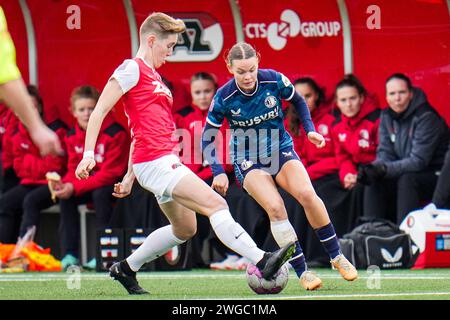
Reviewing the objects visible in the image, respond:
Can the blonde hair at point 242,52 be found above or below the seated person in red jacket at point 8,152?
above

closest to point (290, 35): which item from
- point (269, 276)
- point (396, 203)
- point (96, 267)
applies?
point (396, 203)

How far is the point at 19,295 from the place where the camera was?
848 centimetres

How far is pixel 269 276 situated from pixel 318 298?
371 millimetres


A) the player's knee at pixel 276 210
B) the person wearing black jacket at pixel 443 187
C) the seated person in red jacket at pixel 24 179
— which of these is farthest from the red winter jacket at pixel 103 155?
the player's knee at pixel 276 210

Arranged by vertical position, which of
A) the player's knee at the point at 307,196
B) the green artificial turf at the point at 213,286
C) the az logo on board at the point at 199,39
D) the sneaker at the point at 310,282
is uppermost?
the az logo on board at the point at 199,39

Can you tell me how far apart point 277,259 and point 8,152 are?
6.28m

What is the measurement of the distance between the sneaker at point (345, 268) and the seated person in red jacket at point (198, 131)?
377 centimetres

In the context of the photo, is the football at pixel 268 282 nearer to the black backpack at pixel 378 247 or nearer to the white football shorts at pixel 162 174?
the white football shorts at pixel 162 174

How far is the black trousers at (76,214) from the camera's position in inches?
492

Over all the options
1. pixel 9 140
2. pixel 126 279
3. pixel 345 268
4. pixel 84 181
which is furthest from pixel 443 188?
pixel 9 140

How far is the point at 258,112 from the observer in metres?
8.85

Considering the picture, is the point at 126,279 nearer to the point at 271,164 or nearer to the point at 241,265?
the point at 271,164

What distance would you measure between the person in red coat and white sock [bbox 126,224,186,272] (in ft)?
13.7

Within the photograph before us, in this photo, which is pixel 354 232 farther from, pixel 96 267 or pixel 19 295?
pixel 19 295
